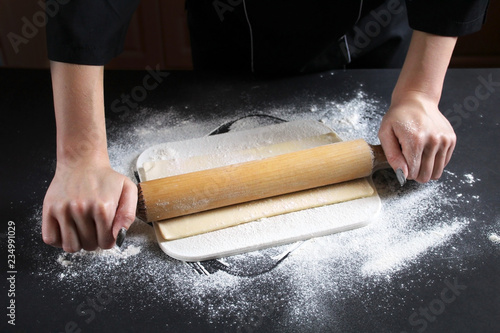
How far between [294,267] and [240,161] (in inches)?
11.8

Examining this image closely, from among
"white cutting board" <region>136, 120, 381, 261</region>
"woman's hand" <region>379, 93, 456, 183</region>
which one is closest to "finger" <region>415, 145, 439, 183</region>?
"woman's hand" <region>379, 93, 456, 183</region>

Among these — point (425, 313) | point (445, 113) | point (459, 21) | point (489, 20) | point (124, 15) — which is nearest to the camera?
point (425, 313)

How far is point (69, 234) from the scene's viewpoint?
2.76 feet

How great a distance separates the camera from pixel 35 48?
7.62 ft

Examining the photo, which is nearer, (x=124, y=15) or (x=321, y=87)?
(x=124, y=15)

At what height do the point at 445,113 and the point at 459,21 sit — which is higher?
the point at 459,21

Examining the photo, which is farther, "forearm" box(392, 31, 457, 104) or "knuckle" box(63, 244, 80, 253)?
"forearm" box(392, 31, 457, 104)

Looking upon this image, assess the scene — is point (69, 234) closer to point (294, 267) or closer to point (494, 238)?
point (294, 267)

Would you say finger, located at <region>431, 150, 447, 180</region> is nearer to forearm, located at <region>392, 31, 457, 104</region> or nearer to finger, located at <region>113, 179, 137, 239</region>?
forearm, located at <region>392, 31, 457, 104</region>

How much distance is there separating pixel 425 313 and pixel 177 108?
0.81m

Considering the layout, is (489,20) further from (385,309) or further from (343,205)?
(385,309)

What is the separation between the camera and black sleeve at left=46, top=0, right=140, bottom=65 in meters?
0.90

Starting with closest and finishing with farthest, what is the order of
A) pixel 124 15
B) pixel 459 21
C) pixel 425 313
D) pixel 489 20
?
pixel 425 313 → pixel 124 15 → pixel 459 21 → pixel 489 20

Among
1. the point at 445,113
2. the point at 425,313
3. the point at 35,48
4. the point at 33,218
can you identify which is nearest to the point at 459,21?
the point at 445,113
